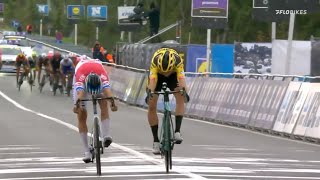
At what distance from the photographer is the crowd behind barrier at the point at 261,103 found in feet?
61.9

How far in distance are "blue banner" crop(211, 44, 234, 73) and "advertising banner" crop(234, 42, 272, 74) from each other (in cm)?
198

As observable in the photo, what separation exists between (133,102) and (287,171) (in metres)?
20.1

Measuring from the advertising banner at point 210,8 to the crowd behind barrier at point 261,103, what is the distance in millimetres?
3760

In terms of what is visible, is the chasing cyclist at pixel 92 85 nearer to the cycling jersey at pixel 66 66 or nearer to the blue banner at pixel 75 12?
the cycling jersey at pixel 66 66

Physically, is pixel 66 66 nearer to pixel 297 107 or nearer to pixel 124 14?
pixel 124 14

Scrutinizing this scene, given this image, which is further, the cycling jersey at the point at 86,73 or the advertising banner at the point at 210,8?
the advertising banner at the point at 210,8

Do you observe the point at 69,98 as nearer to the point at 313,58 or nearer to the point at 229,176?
the point at 313,58

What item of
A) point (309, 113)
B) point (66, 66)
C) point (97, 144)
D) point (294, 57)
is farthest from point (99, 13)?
point (97, 144)

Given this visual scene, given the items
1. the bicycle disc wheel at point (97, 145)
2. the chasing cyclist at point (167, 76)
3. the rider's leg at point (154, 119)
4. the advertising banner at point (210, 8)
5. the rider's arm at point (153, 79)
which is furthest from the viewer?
the advertising banner at point (210, 8)

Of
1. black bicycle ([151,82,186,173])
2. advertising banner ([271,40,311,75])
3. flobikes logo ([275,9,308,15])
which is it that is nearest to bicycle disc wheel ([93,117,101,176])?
black bicycle ([151,82,186,173])

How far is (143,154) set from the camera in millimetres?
14617

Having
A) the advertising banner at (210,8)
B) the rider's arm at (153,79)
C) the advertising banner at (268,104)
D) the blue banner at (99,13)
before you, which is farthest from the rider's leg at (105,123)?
the blue banner at (99,13)

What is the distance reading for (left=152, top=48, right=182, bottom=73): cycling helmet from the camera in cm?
1233

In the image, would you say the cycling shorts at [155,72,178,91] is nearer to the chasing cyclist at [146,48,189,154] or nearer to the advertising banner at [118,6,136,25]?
the chasing cyclist at [146,48,189,154]
